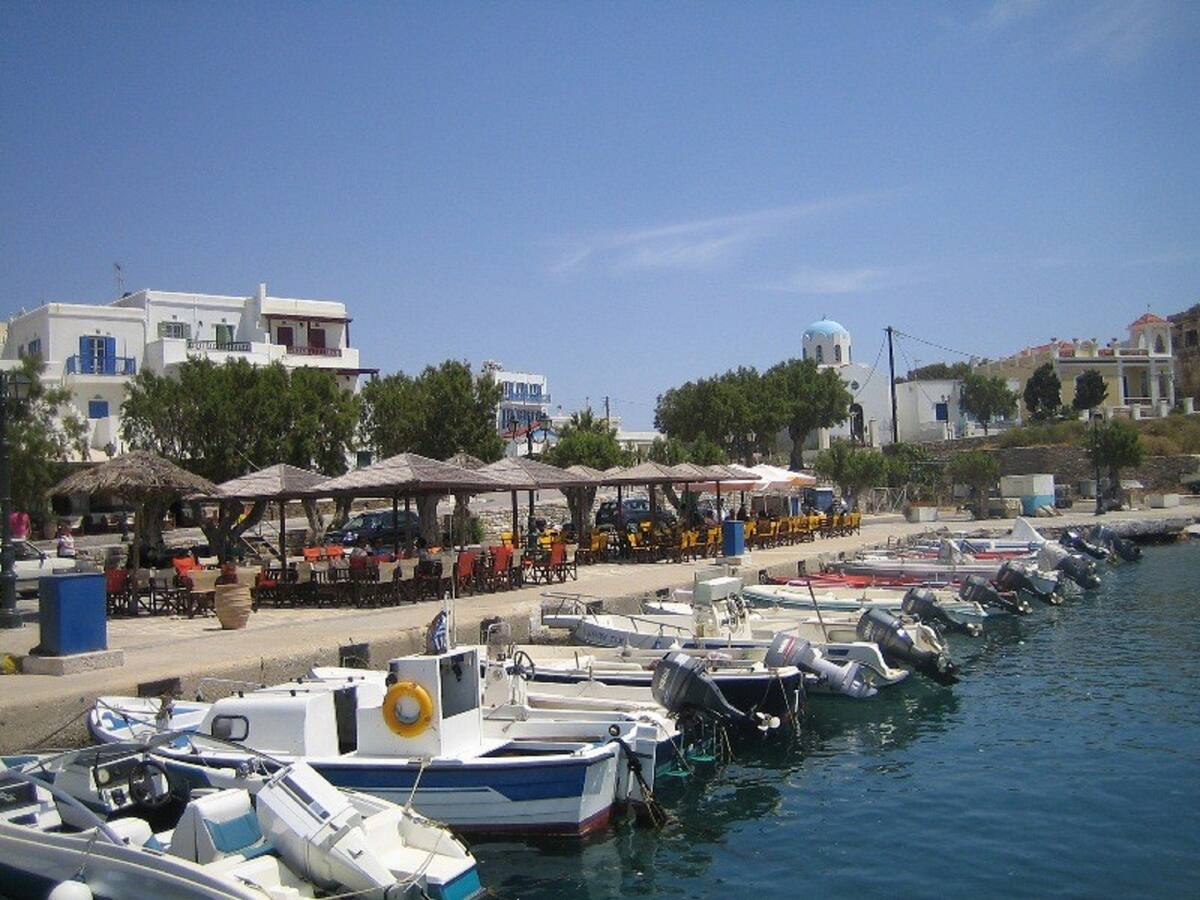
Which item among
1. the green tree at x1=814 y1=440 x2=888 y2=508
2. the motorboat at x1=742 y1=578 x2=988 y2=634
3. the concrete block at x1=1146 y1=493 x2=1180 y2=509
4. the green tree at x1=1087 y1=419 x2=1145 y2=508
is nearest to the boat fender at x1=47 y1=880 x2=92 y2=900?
the motorboat at x1=742 y1=578 x2=988 y2=634

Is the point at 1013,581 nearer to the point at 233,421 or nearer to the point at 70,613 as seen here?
the point at 70,613

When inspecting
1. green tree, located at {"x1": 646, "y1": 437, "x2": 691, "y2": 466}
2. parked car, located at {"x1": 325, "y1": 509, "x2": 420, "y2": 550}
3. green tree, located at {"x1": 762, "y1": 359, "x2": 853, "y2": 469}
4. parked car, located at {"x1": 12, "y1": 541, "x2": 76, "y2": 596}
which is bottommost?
parked car, located at {"x1": 12, "y1": 541, "x2": 76, "y2": 596}

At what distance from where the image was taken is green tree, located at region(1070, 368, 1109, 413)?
74.7 metres

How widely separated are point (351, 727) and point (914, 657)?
934cm

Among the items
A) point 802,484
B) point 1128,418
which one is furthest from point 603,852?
point 1128,418

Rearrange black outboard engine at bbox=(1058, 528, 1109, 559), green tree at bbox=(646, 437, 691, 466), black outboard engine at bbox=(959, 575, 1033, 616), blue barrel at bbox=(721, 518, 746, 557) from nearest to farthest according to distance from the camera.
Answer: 1. black outboard engine at bbox=(959, 575, 1033, 616)
2. blue barrel at bbox=(721, 518, 746, 557)
3. black outboard engine at bbox=(1058, 528, 1109, 559)
4. green tree at bbox=(646, 437, 691, 466)

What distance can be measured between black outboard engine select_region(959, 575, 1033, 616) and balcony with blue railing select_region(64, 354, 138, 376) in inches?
1424

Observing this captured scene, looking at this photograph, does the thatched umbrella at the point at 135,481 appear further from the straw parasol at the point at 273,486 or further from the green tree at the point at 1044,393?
the green tree at the point at 1044,393

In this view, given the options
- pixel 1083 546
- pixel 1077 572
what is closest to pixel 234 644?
pixel 1077 572

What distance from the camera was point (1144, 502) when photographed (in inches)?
2140

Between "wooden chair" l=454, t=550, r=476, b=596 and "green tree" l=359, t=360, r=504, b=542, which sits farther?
"green tree" l=359, t=360, r=504, b=542

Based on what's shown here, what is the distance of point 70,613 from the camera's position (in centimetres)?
1524

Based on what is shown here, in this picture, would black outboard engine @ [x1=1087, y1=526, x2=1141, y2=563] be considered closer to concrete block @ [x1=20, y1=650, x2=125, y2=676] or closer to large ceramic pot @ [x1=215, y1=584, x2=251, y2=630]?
large ceramic pot @ [x1=215, y1=584, x2=251, y2=630]

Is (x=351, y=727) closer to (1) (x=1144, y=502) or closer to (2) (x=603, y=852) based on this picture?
(2) (x=603, y=852)
